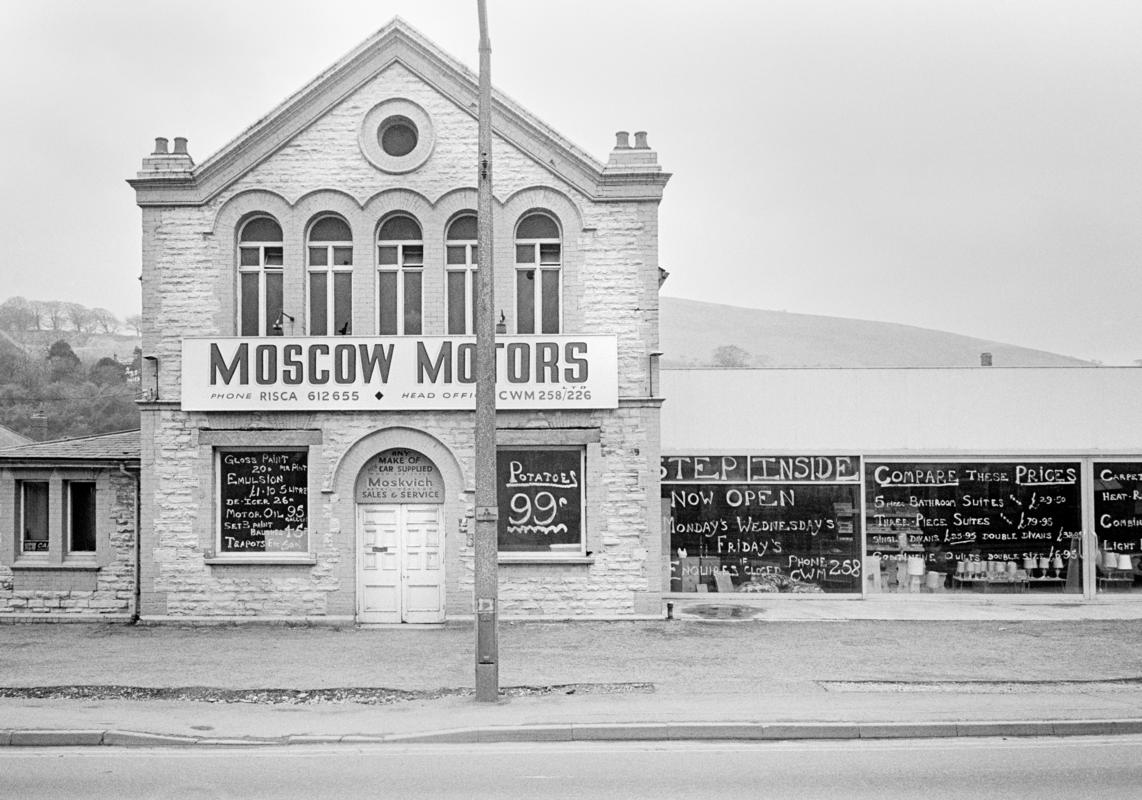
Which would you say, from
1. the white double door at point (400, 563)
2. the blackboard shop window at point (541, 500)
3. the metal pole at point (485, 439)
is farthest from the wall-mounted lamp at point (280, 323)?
the metal pole at point (485, 439)

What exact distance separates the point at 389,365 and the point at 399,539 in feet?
9.89

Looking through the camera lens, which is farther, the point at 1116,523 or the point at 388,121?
the point at 1116,523

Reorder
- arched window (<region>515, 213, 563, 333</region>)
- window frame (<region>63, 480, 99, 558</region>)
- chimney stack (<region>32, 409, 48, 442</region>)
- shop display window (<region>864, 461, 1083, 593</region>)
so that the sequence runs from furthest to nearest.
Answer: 1. chimney stack (<region>32, 409, 48, 442</region>)
2. shop display window (<region>864, 461, 1083, 593</region>)
3. window frame (<region>63, 480, 99, 558</region>)
4. arched window (<region>515, 213, 563, 333</region>)

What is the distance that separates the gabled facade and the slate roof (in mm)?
1020

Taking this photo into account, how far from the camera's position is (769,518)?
2117cm

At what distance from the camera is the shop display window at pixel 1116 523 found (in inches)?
829

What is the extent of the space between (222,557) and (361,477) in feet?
8.91

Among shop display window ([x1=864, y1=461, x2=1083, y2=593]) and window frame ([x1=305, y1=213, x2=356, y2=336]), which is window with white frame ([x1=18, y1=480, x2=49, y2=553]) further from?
shop display window ([x1=864, y1=461, x2=1083, y2=593])

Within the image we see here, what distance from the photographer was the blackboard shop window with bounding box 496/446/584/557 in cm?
1864

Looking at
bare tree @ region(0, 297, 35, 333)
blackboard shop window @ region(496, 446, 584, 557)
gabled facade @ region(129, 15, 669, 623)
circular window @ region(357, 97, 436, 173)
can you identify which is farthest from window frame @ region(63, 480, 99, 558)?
bare tree @ region(0, 297, 35, 333)

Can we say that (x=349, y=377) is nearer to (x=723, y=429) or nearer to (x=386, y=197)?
(x=386, y=197)

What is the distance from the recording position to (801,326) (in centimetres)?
12888

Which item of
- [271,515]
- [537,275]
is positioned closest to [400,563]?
[271,515]

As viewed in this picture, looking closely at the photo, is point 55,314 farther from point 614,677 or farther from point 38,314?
point 614,677
